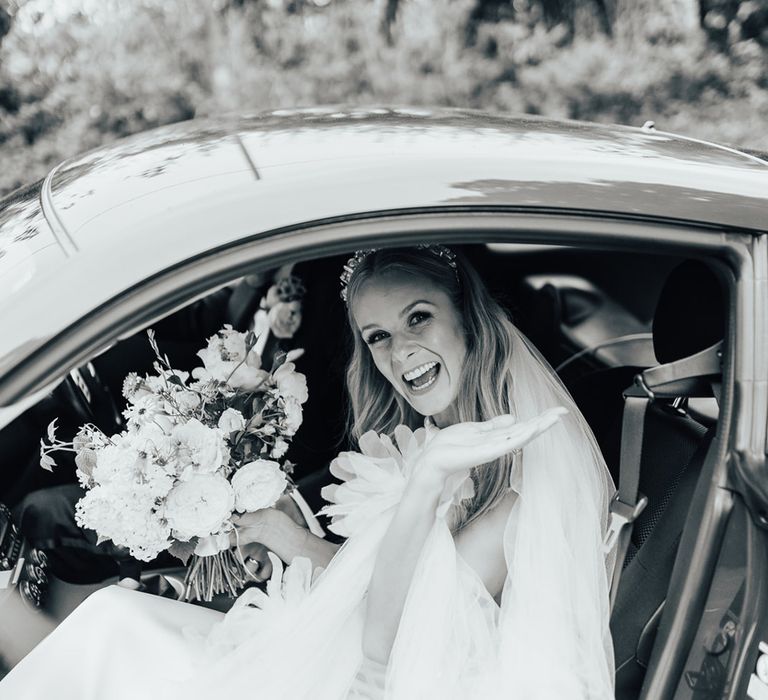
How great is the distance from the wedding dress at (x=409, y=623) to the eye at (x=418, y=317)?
0.77 feet

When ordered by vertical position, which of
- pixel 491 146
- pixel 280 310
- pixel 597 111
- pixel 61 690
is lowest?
pixel 61 690

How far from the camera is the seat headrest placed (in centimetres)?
150

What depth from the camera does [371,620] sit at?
62.4 inches

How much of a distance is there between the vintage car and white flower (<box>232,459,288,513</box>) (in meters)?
0.46

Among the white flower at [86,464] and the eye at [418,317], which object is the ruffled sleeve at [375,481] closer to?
the eye at [418,317]

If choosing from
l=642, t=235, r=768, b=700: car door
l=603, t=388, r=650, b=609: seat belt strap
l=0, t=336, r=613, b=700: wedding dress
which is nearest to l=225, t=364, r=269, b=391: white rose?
l=0, t=336, r=613, b=700: wedding dress

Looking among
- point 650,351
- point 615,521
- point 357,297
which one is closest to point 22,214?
point 357,297

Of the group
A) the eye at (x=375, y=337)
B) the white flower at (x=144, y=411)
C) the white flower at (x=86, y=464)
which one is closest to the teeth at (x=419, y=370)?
the eye at (x=375, y=337)

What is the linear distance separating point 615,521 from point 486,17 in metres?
6.99

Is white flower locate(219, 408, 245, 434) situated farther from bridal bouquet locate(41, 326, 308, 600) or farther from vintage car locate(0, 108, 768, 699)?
vintage car locate(0, 108, 768, 699)

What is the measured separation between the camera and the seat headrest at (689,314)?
150 centimetres

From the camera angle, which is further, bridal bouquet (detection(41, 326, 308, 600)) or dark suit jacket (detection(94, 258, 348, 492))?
dark suit jacket (detection(94, 258, 348, 492))

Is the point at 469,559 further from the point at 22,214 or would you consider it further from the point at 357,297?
the point at 22,214

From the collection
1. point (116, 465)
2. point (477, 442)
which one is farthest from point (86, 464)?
point (477, 442)
